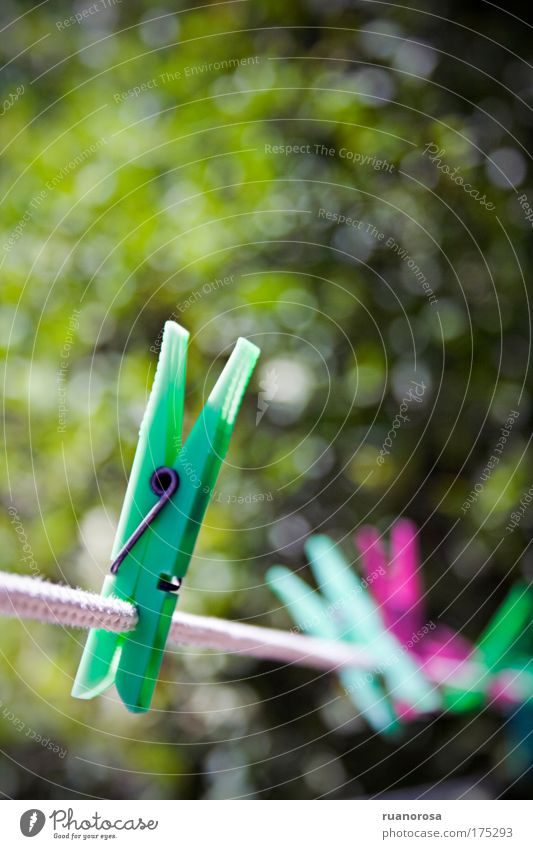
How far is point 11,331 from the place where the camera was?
91cm

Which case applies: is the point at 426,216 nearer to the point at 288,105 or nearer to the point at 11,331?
the point at 288,105

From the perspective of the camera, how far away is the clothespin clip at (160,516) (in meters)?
0.32

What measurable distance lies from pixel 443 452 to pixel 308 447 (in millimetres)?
136

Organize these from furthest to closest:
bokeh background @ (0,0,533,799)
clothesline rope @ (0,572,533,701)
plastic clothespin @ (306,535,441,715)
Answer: bokeh background @ (0,0,533,799)
plastic clothespin @ (306,535,441,715)
clothesline rope @ (0,572,533,701)

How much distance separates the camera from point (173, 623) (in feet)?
1.13

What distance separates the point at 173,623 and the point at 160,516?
51mm

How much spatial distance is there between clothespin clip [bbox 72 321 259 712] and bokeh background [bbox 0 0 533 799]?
1.68 feet

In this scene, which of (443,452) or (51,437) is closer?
(443,452)

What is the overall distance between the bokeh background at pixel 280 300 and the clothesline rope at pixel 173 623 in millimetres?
329

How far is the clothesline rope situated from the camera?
0.92 feet

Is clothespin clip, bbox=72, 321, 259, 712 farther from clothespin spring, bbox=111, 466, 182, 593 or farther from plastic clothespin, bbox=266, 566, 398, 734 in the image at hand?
plastic clothespin, bbox=266, 566, 398, 734

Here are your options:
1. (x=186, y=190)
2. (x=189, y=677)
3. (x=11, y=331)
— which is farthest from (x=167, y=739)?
(x=186, y=190)

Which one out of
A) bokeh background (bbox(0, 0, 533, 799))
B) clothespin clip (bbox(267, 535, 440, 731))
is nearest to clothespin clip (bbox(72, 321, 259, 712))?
clothespin clip (bbox(267, 535, 440, 731))

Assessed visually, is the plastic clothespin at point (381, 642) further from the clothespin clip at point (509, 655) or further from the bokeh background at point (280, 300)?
the bokeh background at point (280, 300)
